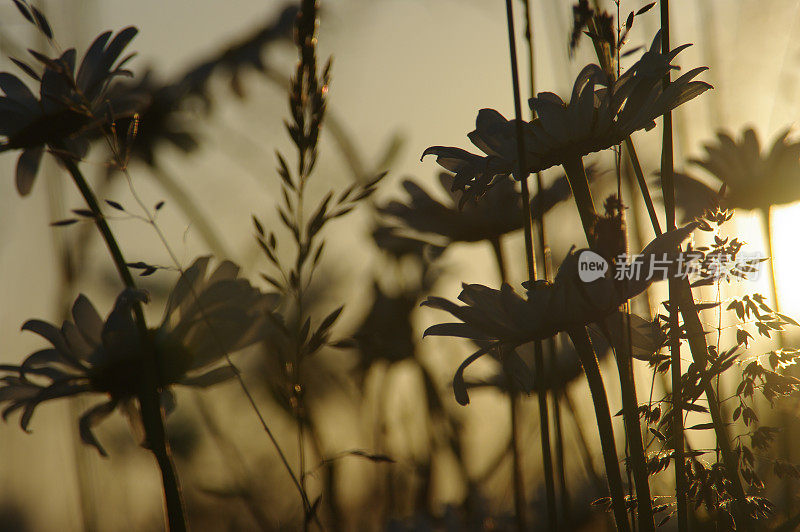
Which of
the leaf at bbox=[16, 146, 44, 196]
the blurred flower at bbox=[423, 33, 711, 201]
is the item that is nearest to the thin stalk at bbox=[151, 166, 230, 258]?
the leaf at bbox=[16, 146, 44, 196]

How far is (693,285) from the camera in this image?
721 millimetres

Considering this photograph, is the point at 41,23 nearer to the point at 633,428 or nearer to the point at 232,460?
the point at 633,428

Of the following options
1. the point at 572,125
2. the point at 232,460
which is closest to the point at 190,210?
the point at 232,460

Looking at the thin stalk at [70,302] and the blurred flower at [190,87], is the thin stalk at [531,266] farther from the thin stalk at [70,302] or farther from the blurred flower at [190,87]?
the blurred flower at [190,87]

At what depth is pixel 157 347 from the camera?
882 mm

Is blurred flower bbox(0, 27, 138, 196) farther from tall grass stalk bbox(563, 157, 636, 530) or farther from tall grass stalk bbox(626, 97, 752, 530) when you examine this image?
tall grass stalk bbox(626, 97, 752, 530)

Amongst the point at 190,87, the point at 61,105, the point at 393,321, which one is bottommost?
the point at 393,321

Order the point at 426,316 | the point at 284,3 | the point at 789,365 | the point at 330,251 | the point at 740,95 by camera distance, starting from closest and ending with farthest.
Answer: the point at 789,365, the point at 740,95, the point at 426,316, the point at 330,251, the point at 284,3

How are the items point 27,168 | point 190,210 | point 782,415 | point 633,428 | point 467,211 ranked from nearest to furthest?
point 633,428, point 27,168, point 782,415, point 467,211, point 190,210

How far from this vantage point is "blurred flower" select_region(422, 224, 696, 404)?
2.17 ft

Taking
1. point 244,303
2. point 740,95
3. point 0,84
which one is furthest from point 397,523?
point 740,95

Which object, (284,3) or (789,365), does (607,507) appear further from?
(284,3)

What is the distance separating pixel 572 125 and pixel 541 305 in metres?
0.27

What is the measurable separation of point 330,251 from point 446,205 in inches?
20.1
